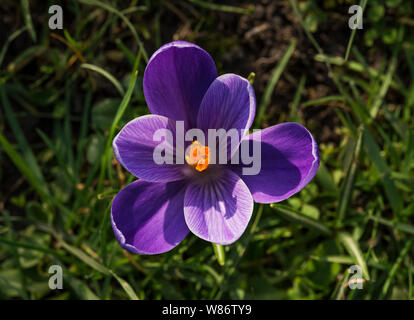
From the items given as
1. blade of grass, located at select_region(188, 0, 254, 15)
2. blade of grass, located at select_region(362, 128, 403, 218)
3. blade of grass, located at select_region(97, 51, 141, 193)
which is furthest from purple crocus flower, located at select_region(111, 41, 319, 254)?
blade of grass, located at select_region(188, 0, 254, 15)

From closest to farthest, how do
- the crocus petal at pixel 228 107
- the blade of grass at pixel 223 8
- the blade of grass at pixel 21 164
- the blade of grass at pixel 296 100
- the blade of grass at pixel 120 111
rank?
the crocus petal at pixel 228 107, the blade of grass at pixel 120 111, the blade of grass at pixel 21 164, the blade of grass at pixel 296 100, the blade of grass at pixel 223 8

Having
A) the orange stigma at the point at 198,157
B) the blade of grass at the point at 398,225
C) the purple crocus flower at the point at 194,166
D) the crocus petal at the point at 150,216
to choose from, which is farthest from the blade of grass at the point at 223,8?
the blade of grass at the point at 398,225

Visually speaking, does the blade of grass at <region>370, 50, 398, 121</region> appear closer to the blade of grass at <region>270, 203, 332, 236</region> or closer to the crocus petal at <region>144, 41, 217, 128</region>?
the blade of grass at <region>270, 203, 332, 236</region>

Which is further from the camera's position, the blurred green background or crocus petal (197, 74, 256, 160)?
the blurred green background

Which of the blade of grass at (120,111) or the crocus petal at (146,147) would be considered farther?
the blade of grass at (120,111)

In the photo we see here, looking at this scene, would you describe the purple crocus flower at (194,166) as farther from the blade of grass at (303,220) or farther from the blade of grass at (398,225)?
the blade of grass at (398,225)

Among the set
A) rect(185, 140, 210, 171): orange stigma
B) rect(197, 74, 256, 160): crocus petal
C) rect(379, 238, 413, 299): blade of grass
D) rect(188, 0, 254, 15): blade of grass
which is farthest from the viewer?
rect(188, 0, 254, 15): blade of grass

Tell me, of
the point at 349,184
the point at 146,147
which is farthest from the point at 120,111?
the point at 349,184
